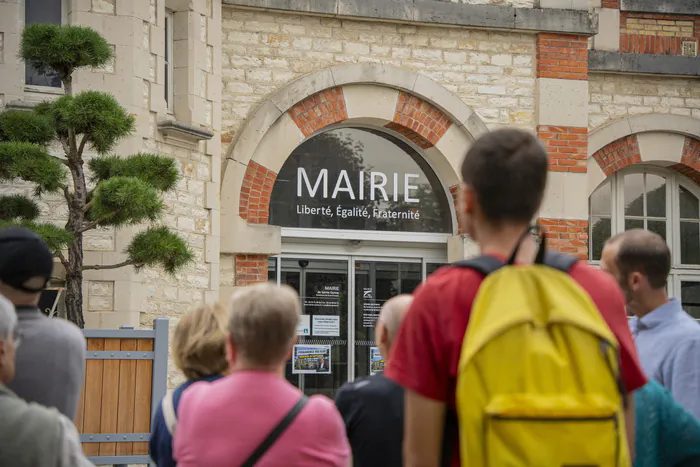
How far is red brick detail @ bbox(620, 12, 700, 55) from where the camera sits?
1344 cm

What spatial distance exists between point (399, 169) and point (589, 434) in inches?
412

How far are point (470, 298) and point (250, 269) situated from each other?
30.0 feet

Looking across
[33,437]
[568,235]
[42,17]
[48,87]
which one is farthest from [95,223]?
[568,235]

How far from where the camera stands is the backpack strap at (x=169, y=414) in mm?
3631

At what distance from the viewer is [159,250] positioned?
26.4 ft

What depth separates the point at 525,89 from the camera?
1248 cm

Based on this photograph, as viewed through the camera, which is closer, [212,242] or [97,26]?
[97,26]

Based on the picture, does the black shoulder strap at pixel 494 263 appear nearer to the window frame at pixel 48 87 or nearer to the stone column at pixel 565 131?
the window frame at pixel 48 87

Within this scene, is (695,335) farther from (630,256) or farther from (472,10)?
(472,10)

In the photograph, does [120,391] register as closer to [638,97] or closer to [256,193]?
[256,193]

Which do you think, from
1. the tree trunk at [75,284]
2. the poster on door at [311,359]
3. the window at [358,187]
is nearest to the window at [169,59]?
the window at [358,187]

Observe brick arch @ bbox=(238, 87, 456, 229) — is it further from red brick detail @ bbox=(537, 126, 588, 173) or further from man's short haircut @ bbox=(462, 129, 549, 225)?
man's short haircut @ bbox=(462, 129, 549, 225)

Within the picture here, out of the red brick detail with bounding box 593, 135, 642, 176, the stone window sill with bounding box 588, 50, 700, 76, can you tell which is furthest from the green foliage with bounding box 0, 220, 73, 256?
the stone window sill with bounding box 588, 50, 700, 76

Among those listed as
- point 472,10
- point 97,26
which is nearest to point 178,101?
point 97,26
